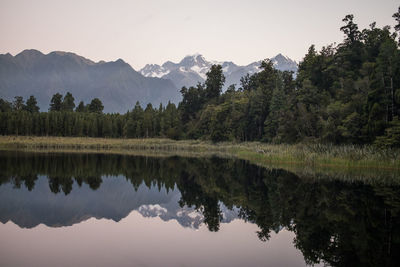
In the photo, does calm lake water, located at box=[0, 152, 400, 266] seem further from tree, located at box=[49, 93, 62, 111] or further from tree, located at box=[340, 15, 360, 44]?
tree, located at box=[49, 93, 62, 111]

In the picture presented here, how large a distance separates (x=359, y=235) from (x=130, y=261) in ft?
27.3

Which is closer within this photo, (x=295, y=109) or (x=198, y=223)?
(x=198, y=223)

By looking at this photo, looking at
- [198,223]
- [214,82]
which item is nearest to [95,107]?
[214,82]

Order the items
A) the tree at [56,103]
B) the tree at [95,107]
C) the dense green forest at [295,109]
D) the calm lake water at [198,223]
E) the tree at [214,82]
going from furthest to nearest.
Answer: the tree at [95,107], the tree at [56,103], the tree at [214,82], the dense green forest at [295,109], the calm lake water at [198,223]

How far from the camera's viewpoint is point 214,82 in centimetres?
11281

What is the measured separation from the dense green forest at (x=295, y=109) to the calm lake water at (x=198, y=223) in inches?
741

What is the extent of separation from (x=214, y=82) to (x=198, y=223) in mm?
100016

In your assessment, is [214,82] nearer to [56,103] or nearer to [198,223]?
Answer: [56,103]

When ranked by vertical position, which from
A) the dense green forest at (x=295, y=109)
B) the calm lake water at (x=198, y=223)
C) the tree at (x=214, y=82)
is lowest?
the calm lake water at (x=198, y=223)

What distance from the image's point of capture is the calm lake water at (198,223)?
10359mm

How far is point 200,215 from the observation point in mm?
16547

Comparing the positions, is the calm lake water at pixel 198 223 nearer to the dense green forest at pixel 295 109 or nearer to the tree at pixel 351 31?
the dense green forest at pixel 295 109

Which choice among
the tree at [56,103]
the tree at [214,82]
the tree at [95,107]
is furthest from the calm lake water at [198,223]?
the tree at [56,103]

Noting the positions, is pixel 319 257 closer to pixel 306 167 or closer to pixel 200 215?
pixel 200 215
